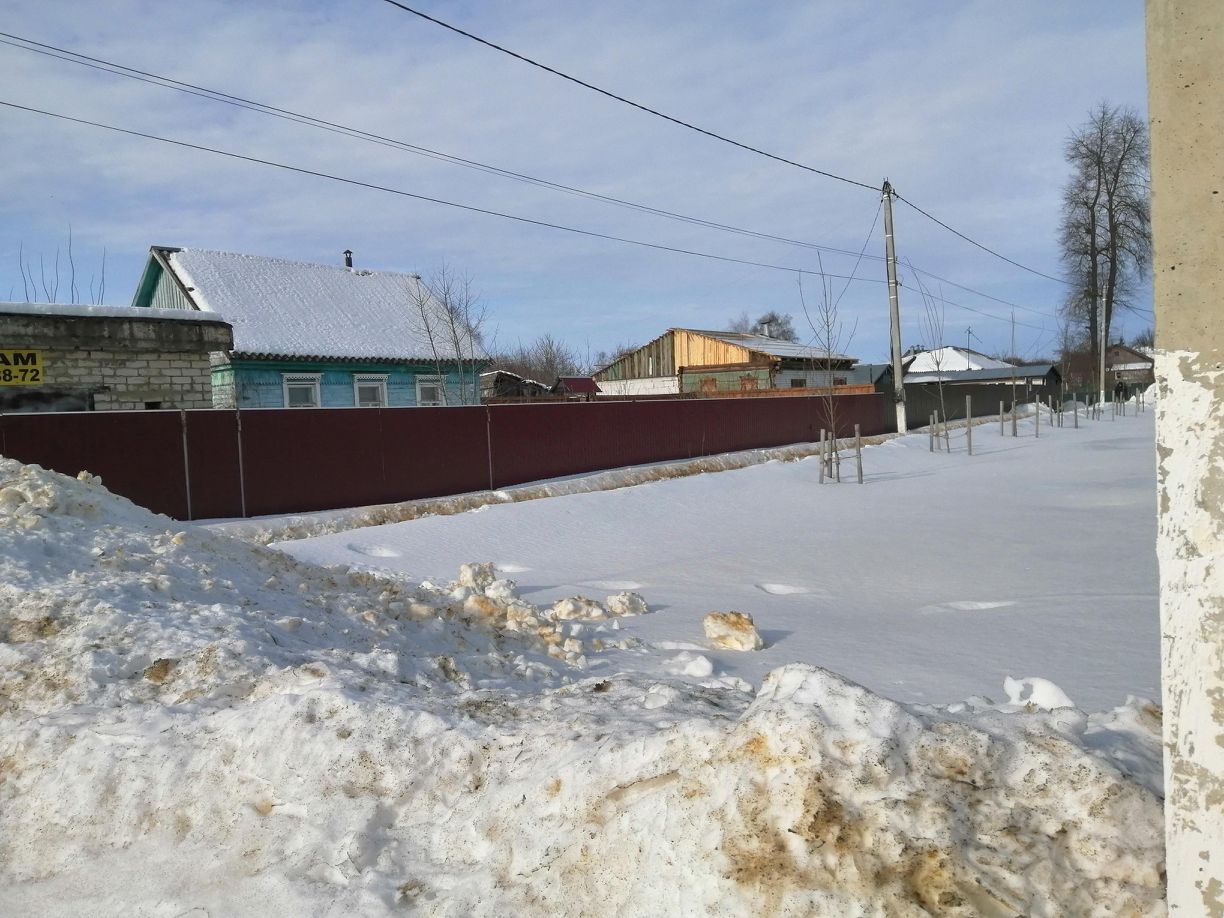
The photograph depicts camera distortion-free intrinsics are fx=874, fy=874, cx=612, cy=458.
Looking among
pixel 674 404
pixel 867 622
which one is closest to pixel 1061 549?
pixel 867 622

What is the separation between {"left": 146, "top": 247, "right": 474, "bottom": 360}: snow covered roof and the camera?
23.0 meters

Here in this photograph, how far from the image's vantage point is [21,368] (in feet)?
43.2

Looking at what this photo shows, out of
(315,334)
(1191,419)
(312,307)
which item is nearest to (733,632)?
(1191,419)

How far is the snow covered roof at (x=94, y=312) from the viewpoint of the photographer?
43.0 ft

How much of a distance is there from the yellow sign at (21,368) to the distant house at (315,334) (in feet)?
25.9

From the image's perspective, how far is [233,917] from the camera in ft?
8.59

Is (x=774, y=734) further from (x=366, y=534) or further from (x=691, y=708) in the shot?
(x=366, y=534)

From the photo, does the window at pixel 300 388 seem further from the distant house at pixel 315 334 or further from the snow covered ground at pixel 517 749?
the snow covered ground at pixel 517 749

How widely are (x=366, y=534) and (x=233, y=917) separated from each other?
8.63m

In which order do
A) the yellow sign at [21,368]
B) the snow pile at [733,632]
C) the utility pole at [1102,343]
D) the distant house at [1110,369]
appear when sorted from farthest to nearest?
the distant house at [1110,369] → the utility pole at [1102,343] → the yellow sign at [21,368] → the snow pile at [733,632]

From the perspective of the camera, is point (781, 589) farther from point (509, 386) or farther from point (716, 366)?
point (716, 366)

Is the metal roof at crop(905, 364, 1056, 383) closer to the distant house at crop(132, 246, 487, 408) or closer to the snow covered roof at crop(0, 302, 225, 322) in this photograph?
the distant house at crop(132, 246, 487, 408)

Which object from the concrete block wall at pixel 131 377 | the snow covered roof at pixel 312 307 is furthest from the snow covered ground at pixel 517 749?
the snow covered roof at pixel 312 307

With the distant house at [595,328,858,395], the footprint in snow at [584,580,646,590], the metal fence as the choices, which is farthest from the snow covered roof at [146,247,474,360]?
the footprint in snow at [584,580,646,590]
